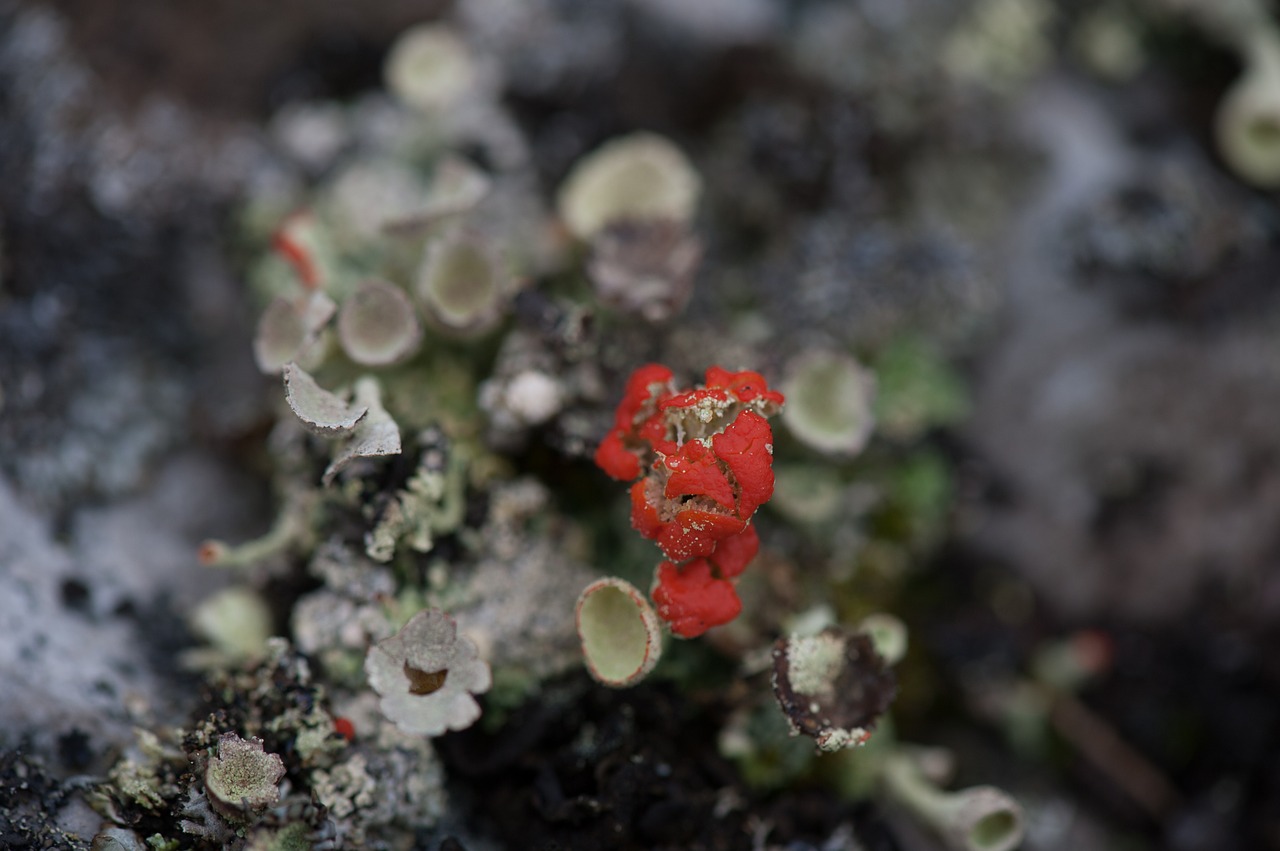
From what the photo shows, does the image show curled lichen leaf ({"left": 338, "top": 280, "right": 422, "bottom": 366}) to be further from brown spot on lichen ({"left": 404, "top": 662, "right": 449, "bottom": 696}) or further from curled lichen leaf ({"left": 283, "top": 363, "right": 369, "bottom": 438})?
brown spot on lichen ({"left": 404, "top": 662, "right": 449, "bottom": 696})

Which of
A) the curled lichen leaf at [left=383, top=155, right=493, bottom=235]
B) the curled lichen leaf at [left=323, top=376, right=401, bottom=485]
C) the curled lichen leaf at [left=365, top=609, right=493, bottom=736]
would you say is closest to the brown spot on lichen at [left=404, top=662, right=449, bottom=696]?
the curled lichen leaf at [left=365, top=609, right=493, bottom=736]

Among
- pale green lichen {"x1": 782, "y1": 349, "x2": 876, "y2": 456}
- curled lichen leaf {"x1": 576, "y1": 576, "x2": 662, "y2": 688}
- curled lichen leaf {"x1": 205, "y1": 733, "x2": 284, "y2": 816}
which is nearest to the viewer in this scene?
curled lichen leaf {"x1": 205, "y1": 733, "x2": 284, "y2": 816}

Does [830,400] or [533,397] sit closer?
[533,397]

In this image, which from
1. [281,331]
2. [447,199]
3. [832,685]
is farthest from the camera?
[447,199]

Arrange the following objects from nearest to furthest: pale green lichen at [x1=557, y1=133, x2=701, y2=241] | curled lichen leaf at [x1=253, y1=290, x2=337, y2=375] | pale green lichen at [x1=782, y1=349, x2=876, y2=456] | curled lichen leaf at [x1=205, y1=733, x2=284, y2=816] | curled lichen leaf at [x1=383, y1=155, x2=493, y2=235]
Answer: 1. curled lichen leaf at [x1=205, y1=733, x2=284, y2=816]
2. curled lichen leaf at [x1=253, y1=290, x2=337, y2=375]
3. curled lichen leaf at [x1=383, y1=155, x2=493, y2=235]
4. pale green lichen at [x1=782, y1=349, x2=876, y2=456]
5. pale green lichen at [x1=557, y1=133, x2=701, y2=241]

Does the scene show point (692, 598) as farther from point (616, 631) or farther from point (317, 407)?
point (317, 407)

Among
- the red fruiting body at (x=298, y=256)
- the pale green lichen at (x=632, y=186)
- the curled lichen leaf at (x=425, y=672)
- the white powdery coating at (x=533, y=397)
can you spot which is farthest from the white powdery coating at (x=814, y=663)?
the red fruiting body at (x=298, y=256)

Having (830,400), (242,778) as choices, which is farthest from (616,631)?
(830,400)
